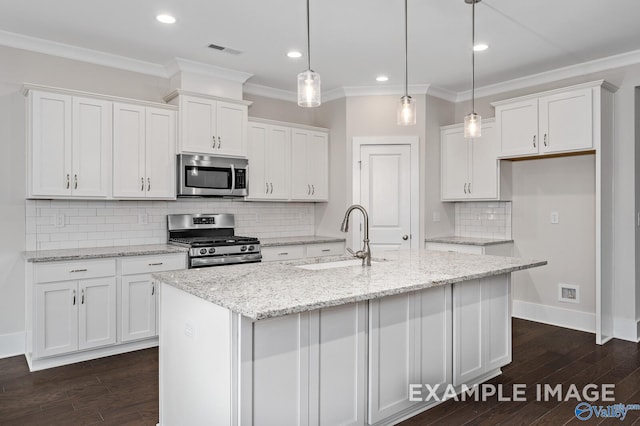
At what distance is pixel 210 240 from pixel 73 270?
3.92 ft

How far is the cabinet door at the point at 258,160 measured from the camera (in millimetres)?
4902

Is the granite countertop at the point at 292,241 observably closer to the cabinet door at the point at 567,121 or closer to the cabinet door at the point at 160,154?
the cabinet door at the point at 160,154

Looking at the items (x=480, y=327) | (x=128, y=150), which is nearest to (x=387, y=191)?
(x=480, y=327)

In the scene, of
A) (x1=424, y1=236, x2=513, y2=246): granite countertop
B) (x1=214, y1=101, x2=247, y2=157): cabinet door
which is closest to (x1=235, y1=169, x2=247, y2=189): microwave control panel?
(x1=214, y1=101, x2=247, y2=157): cabinet door

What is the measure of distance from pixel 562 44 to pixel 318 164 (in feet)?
9.32

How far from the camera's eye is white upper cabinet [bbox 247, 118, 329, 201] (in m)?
4.95

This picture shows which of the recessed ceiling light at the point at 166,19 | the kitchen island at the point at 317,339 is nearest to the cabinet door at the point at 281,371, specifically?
the kitchen island at the point at 317,339

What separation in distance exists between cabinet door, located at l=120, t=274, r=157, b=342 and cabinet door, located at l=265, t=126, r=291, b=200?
1.76m

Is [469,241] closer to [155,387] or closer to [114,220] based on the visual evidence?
[155,387]

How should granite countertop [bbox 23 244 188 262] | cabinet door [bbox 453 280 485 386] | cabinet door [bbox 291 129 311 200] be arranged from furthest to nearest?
cabinet door [bbox 291 129 311 200], granite countertop [bbox 23 244 188 262], cabinet door [bbox 453 280 485 386]

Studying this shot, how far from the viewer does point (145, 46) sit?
3.93 meters

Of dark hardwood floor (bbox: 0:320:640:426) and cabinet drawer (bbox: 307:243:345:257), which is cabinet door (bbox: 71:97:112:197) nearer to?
dark hardwood floor (bbox: 0:320:640:426)

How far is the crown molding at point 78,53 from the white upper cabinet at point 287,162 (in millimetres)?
1167

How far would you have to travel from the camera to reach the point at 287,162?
5.22m
